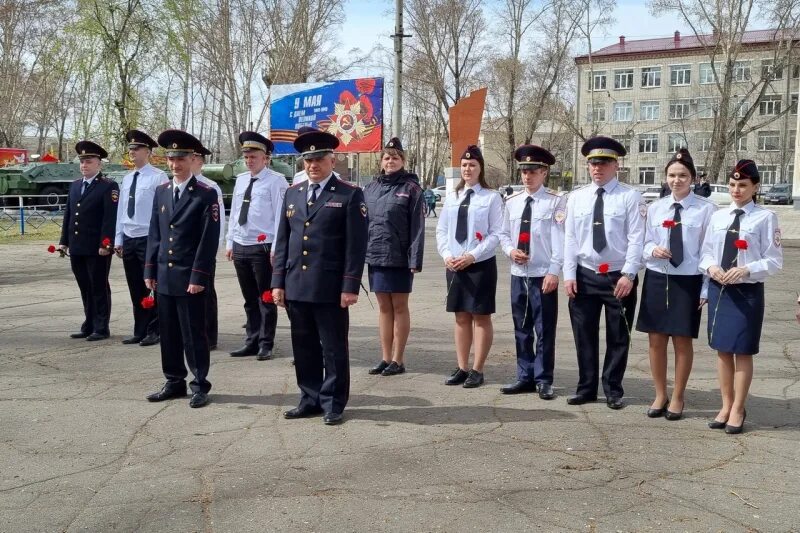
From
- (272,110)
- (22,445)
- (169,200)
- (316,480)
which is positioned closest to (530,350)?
(316,480)

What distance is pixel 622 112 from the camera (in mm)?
72625

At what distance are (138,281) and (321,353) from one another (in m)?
3.44

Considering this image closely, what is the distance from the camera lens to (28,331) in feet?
30.0

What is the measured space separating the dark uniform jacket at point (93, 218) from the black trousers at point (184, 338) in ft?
9.35

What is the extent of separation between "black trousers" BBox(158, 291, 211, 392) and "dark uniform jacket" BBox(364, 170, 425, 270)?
1.60m

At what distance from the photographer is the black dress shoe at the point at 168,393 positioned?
20.7 feet

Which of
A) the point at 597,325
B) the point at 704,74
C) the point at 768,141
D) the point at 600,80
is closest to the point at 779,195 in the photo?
the point at 704,74

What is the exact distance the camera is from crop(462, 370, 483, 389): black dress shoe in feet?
21.9

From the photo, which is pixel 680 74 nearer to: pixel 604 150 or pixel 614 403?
pixel 604 150

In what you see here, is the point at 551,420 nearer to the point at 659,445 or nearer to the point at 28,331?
the point at 659,445

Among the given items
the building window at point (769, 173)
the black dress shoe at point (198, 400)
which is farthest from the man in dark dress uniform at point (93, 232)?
the building window at point (769, 173)

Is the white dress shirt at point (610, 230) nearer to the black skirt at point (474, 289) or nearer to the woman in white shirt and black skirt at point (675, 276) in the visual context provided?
the woman in white shirt and black skirt at point (675, 276)

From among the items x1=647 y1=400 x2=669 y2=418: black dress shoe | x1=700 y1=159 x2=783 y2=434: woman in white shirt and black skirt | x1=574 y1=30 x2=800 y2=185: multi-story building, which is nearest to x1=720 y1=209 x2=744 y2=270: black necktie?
x1=700 y1=159 x2=783 y2=434: woman in white shirt and black skirt

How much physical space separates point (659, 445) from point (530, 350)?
1519 millimetres
